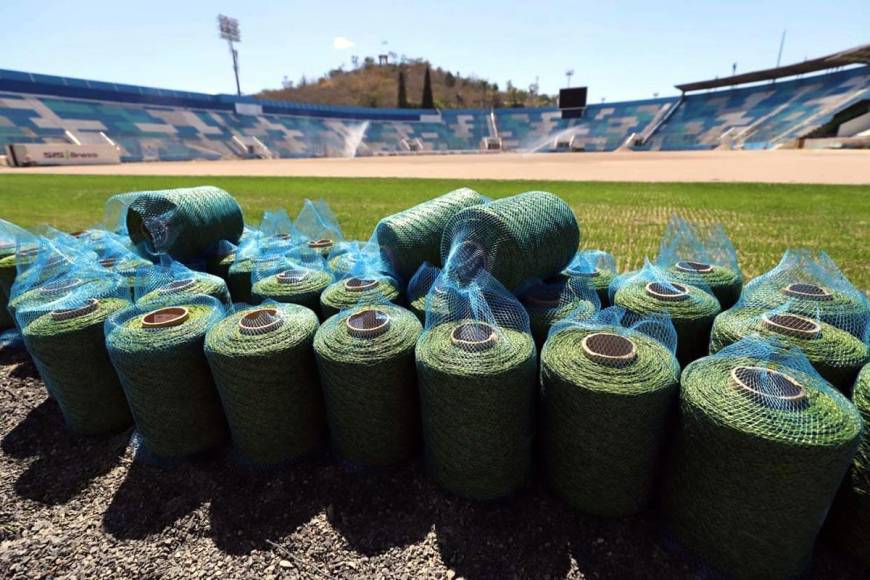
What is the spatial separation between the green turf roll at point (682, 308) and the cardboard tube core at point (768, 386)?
113 centimetres

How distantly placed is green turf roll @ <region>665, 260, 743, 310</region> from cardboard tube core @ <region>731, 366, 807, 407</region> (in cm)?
191

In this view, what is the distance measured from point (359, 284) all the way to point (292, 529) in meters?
2.38

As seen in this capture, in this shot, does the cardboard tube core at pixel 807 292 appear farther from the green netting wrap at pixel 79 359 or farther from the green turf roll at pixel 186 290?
the green netting wrap at pixel 79 359

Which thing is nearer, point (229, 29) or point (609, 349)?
point (609, 349)

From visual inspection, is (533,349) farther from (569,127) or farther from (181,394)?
(569,127)

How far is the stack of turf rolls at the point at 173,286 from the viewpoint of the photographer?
179 inches

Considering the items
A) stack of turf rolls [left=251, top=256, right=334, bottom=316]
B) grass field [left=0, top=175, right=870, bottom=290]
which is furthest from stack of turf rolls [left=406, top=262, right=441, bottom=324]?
grass field [left=0, top=175, right=870, bottom=290]

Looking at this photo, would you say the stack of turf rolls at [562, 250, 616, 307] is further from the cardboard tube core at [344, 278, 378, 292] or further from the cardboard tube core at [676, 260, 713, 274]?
the cardboard tube core at [344, 278, 378, 292]

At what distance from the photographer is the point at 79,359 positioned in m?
3.93

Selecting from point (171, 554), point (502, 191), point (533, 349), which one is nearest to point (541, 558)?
point (533, 349)

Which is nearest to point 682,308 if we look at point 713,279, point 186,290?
point 713,279

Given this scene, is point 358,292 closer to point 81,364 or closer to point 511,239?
point 511,239

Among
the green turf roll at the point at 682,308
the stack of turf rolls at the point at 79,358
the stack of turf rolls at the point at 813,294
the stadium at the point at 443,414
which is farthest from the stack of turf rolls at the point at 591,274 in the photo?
the stack of turf rolls at the point at 79,358

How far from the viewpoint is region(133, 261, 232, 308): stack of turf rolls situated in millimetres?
4535
